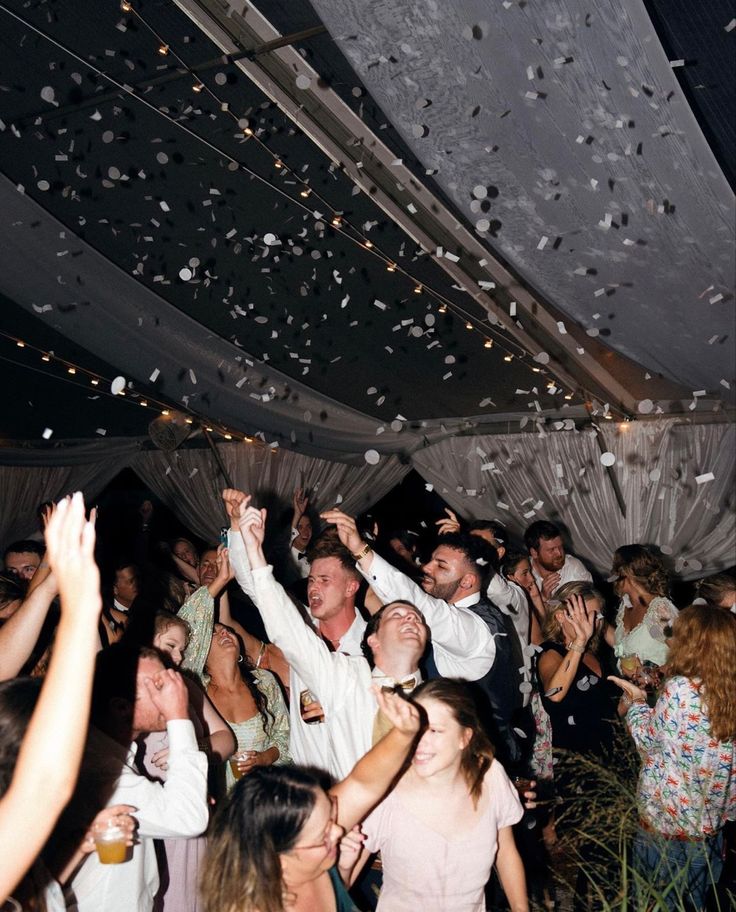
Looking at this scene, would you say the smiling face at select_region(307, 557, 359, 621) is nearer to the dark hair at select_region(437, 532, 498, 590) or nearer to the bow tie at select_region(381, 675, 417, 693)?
the dark hair at select_region(437, 532, 498, 590)

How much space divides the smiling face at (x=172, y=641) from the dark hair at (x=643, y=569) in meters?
2.28

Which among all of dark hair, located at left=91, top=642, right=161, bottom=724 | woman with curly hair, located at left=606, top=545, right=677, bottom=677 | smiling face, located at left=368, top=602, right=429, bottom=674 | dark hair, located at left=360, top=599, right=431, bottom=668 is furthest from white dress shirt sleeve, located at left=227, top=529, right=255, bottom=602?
woman with curly hair, located at left=606, top=545, right=677, bottom=677

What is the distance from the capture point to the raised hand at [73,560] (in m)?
1.14

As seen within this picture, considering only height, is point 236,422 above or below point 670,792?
above

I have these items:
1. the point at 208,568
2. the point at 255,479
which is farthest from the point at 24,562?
the point at 255,479

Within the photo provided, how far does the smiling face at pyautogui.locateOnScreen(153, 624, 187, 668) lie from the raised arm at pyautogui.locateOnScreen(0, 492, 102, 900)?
1586 mm

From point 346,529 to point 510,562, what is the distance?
6.54 ft

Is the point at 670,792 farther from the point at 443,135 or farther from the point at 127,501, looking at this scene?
the point at 127,501

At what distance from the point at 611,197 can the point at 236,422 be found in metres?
3.44

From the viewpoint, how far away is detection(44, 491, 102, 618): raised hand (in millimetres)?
1138

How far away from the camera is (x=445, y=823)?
217 centimetres

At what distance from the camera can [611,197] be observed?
8.53 feet

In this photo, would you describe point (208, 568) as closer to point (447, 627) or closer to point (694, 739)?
point (447, 627)

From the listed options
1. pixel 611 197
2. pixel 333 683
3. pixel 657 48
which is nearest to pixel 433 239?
pixel 611 197
